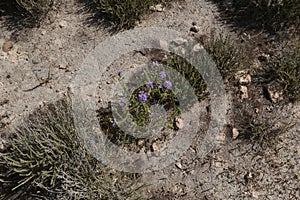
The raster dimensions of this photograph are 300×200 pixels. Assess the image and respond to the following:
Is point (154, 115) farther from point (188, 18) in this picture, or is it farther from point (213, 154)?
point (188, 18)

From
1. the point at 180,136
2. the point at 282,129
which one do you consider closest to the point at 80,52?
the point at 180,136

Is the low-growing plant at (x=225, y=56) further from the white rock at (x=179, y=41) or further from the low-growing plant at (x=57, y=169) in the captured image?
the low-growing plant at (x=57, y=169)

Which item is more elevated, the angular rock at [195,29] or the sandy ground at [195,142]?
the angular rock at [195,29]

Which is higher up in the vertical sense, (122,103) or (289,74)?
(289,74)

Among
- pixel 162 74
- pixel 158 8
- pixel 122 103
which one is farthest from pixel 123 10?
pixel 122 103

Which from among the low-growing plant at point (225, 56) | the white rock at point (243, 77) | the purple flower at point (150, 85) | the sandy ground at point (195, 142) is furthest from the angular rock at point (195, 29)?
the purple flower at point (150, 85)

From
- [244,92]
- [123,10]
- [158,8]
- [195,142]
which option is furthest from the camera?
[158,8]

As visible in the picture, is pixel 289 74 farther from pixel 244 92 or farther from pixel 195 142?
pixel 195 142
